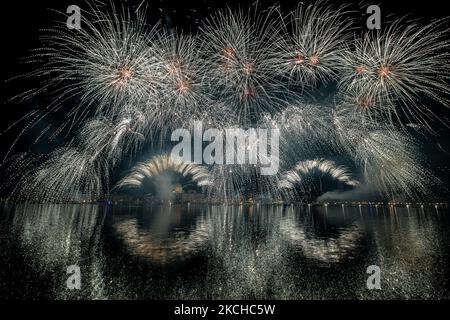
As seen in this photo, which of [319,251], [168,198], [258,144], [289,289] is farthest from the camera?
[168,198]

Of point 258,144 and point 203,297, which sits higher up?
point 258,144

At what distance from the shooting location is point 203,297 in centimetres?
571

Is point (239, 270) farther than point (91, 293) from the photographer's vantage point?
Yes

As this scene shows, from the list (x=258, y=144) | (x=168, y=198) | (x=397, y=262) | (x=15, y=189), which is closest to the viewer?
(x=397, y=262)

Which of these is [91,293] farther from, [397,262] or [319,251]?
[397,262]

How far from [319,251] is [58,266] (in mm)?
9470

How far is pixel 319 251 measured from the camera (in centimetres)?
1026
